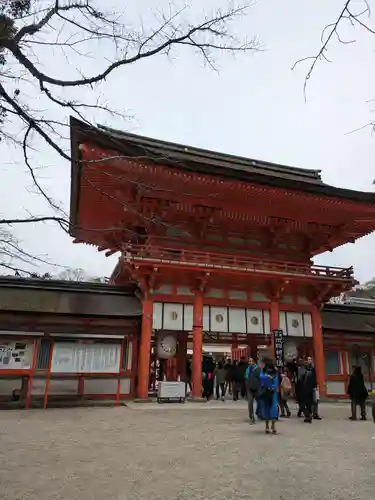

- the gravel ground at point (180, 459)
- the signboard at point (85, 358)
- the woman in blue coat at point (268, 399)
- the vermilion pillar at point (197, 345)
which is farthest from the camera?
the vermilion pillar at point (197, 345)

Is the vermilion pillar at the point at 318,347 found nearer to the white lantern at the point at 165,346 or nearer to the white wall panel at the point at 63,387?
the white lantern at the point at 165,346

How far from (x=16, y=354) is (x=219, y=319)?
7075mm

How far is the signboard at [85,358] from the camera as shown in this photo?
444 inches

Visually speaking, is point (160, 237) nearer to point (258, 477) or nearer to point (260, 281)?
point (260, 281)

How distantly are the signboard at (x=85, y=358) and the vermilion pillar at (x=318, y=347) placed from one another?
803cm

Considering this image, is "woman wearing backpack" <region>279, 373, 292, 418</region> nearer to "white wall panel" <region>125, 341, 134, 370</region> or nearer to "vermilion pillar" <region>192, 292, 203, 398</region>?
"vermilion pillar" <region>192, 292, 203, 398</region>

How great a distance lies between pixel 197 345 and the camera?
43.9 feet

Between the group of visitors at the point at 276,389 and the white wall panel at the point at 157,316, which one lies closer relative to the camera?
the group of visitors at the point at 276,389

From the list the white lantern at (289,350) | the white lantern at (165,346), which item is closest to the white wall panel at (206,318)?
the white lantern at (165,346)

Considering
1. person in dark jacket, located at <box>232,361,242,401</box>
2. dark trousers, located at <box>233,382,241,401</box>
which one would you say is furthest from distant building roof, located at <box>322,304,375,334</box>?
dark trousers, located at <box>233,382,241,401</box>

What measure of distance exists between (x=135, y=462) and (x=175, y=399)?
752 cm

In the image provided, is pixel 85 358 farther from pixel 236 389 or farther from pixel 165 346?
pixel 236 389

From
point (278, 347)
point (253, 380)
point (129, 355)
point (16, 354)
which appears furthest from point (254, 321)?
point (16, 354)

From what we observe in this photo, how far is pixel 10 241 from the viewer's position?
3.95 meters
